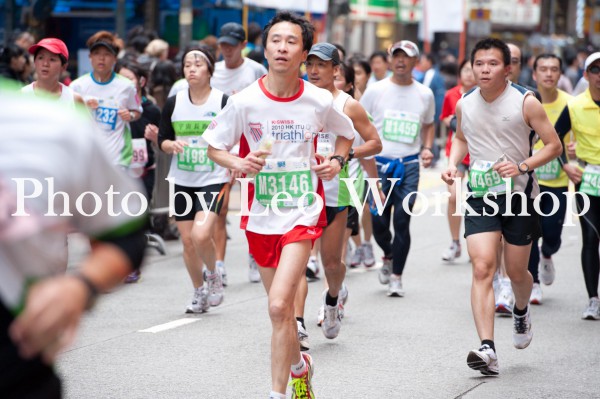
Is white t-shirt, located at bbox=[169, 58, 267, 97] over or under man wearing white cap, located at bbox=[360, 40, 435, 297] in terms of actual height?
over

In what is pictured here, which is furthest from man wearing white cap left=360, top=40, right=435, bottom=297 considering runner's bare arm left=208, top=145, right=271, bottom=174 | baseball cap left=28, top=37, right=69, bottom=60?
runner's bare arm left=208, top=145, right=271, bottom=174

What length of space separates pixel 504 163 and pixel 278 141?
1599mm

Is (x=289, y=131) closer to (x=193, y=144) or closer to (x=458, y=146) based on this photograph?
(x=458, y=146)

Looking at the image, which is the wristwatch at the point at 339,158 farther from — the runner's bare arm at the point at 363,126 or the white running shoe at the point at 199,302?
the white running shoe at the point at 199,302

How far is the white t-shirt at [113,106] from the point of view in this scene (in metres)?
10.2

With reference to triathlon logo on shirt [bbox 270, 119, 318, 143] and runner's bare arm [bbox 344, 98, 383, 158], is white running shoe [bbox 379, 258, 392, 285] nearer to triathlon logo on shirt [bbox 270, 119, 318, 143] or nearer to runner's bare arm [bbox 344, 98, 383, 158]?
runner's bare arm [bbox 344, 98, 383, 158]

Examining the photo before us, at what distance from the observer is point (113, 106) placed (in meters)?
10.2

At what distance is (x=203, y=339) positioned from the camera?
25.3ft

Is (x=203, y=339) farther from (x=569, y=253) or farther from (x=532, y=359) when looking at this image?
(x=569, y=253)

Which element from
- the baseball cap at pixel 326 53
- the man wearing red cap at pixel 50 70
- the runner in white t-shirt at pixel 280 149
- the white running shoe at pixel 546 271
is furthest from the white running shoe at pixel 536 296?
the man wearing red cap at pixel 50 70

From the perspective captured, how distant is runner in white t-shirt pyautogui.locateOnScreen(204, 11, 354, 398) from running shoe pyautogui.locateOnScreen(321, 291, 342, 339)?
5.05ft

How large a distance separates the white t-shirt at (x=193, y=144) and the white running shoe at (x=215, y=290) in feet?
2.35

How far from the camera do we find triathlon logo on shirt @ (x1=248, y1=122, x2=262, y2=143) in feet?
19.9

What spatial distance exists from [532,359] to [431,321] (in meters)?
1.33
